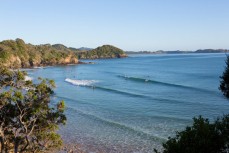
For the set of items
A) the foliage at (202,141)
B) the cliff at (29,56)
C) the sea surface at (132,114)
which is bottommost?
the sea surface at (132,114)

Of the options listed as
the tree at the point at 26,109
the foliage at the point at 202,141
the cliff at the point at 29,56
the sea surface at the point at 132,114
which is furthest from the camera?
the cliff at the point at 29,56

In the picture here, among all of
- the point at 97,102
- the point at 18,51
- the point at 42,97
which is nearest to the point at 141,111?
the point at 97,102

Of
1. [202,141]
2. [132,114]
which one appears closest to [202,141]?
[202,141]

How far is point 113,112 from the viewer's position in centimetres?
3728

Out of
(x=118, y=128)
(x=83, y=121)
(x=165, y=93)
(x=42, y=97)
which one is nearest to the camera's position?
(x=42, y=97)

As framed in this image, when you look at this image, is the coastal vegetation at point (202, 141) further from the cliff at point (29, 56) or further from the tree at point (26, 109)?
the cliff at point (29, 56)

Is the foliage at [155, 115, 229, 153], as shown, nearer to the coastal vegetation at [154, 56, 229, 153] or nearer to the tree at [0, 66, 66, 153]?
the coastal vegetation at [154, 56, 229, 153]

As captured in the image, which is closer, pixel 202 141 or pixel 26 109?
pixel 202 141

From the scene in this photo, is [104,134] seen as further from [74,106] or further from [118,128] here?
[74,106]

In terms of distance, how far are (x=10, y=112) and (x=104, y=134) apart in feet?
44.5

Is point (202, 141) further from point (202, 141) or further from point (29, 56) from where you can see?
point (29, 56)

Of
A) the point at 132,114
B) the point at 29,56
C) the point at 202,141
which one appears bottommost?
the point at 132,114

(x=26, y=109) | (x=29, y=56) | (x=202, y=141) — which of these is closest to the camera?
(x=202, y=141)

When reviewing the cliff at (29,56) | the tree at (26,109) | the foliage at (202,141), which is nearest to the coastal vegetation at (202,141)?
the foliage at (202,141)
